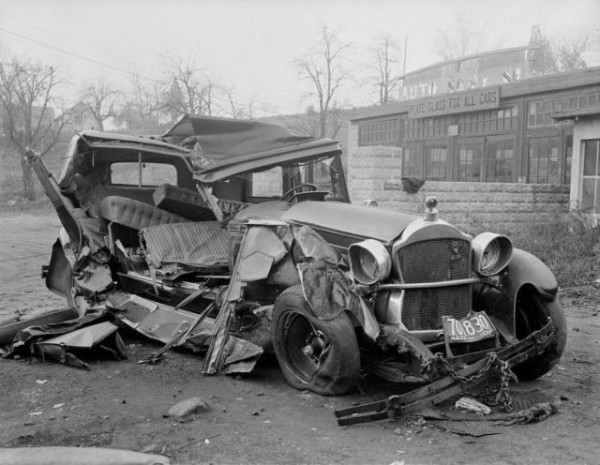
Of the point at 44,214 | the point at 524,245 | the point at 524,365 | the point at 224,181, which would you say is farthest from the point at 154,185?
the point at 44,214

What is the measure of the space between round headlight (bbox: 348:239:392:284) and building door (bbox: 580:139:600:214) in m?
9.99

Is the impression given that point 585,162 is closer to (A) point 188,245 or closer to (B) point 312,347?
(A) point 188,245

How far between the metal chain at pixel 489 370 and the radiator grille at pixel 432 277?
380 mm

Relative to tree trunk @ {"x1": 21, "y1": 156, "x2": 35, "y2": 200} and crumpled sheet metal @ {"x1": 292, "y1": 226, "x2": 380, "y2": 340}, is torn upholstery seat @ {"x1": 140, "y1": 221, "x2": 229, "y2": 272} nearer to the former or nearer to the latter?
crumpled sheet metal @ {"x1": 292, "y1": 226, "x2": 380, "y2": 340}

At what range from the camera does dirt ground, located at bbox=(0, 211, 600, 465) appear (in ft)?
11.6

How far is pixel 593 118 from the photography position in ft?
43.1

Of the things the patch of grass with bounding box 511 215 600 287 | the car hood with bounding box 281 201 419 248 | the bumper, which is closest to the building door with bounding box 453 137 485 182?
the patch of grass with bounding box 511 215 600 287

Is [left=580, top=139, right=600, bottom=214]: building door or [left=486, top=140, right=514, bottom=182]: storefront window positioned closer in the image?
[left=580, top=139, right=600, bottom=214]: building door

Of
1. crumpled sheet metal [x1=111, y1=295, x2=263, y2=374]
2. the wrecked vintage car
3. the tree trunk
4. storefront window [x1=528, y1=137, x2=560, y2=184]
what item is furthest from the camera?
the tree trunk

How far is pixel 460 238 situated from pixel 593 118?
10202 millimetres

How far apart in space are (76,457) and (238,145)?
3777 millimetres

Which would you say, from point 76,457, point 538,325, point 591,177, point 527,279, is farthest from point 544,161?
point 76,457

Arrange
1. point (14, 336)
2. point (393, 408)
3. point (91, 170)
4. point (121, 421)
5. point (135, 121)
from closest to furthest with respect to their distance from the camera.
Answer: point (393, 408) → point (121, 421) → point (14, 336) → point (91, 170) → point (135, 121)

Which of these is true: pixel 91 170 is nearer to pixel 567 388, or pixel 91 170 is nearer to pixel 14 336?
pixel 14 336
